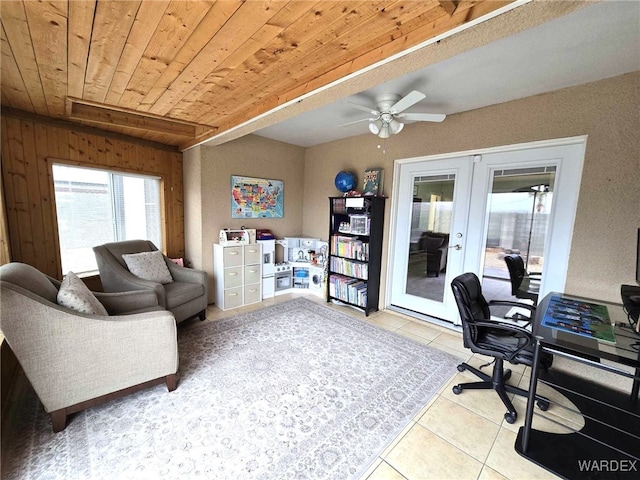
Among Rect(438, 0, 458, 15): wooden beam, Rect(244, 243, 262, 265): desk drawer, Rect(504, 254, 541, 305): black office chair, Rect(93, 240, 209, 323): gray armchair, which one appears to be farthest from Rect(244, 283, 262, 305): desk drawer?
Rect(438, 0, 458, 15): wooden beam

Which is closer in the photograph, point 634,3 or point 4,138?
point 634,3

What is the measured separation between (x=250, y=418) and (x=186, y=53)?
234 cm

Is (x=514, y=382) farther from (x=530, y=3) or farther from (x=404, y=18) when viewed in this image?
(x=404, y=18)

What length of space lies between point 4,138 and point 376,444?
4.14 m

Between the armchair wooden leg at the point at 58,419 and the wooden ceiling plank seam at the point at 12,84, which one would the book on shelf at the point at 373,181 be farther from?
the armchair wooden leg at the point at 58,419

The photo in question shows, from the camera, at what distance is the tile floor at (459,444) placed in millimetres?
1392

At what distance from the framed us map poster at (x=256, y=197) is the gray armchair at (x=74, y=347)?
2.22m

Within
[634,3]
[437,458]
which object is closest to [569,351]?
[437,458]

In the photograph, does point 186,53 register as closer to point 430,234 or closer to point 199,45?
point 199,45

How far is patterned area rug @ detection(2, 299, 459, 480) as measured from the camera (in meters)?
1.40

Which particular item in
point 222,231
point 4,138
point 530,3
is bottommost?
point 222,231

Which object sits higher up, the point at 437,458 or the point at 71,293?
the point at 71,293

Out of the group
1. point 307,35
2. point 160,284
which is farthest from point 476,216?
point 160,284

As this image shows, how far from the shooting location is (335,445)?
1.54 m
